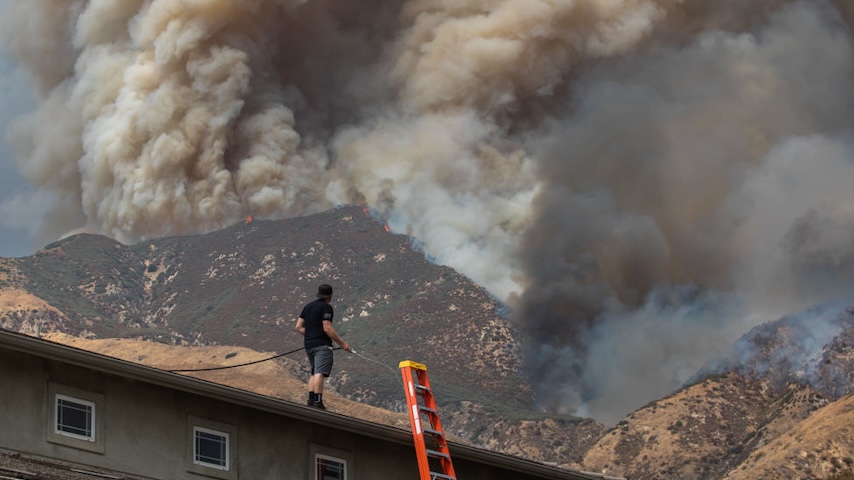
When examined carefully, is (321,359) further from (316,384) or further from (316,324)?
(316,324)

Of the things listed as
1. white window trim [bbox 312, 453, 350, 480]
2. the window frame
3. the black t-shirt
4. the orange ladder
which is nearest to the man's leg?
the black t-shirt

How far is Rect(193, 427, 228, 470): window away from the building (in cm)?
1

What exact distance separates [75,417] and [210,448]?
1.87 m

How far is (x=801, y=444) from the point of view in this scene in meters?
77.7

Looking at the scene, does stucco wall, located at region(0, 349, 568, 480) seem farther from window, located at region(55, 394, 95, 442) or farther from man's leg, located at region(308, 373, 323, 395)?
man's leg, located at region(308, 373, 323, 395)

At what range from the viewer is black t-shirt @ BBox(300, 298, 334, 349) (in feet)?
65.8

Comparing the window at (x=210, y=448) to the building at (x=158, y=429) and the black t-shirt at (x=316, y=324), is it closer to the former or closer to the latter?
the building at (x=158, y=429)

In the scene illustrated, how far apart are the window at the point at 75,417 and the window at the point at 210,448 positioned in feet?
4.29

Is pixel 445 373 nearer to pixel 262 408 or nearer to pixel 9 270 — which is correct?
pixel 9 270

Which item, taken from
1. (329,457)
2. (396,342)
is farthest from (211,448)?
(396,342)

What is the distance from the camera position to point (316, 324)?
20094 millimetres

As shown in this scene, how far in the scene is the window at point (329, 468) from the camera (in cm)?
1975

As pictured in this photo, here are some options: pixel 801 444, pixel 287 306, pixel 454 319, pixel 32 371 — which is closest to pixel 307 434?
pixel 32 371

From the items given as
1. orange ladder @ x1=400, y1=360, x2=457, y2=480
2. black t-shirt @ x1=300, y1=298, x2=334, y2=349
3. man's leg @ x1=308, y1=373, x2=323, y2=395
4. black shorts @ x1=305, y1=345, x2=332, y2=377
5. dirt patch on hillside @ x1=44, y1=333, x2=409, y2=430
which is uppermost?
dirt patch on hillside @ x1=44, y1=333, x2=409, y2=430
